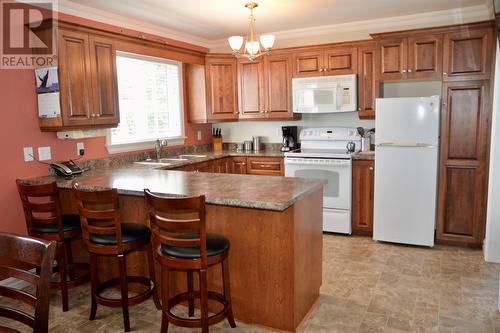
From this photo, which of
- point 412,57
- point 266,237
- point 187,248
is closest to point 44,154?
point 187,248

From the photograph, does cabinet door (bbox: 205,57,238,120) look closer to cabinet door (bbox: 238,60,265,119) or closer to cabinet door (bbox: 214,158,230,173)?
cabinet door (bbox: 238,60,265,119)

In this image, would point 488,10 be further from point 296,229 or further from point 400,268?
point 296,229

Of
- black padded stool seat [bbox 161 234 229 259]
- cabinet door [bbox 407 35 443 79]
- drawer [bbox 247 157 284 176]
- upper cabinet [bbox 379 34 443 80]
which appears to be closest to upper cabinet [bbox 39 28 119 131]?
black padded stool seat [bbox 161 234 229 259]

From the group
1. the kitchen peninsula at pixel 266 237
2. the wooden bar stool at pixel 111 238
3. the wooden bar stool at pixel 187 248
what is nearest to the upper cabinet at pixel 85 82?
the kitchen peninsula at pixel 266 237

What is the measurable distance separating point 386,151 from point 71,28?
10.6 ft

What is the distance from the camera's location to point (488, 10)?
4.08 meters

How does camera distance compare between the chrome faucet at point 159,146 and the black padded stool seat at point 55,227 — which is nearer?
the black padded stool seat at point 55,227

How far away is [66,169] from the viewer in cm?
338

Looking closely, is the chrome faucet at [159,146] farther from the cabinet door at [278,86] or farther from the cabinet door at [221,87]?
the cabinet door at [278,86]

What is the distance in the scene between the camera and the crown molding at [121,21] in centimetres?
362

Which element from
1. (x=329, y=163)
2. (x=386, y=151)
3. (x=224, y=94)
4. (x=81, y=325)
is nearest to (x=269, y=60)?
(x=224, y=94)

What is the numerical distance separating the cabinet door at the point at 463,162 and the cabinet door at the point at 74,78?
3460 mm

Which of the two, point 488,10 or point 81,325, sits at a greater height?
point 488,10

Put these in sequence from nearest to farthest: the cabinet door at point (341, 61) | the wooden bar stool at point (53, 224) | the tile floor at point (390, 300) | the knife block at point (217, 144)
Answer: the tile floor at point (390, 300), the wooden bar stool at point (53, 224), the cabinet door at point (341, 61), the knife block at point (217, 144)
